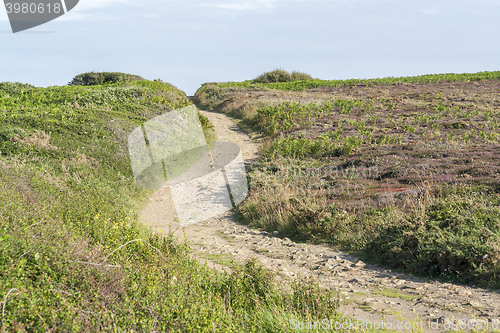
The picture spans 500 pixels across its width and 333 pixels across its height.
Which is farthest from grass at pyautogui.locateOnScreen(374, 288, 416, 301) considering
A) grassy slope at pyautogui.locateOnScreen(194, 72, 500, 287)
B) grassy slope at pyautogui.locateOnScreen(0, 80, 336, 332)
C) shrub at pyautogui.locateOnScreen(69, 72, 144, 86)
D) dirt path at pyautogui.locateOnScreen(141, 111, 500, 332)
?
shrub at pyautogui.locateOnScreen(69, 72, 144, 86)

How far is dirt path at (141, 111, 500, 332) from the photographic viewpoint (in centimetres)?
420

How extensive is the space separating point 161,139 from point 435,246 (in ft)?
40.3

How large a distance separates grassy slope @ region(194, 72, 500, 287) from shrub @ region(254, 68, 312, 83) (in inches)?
1518

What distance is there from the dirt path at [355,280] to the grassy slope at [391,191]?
515 millimetres

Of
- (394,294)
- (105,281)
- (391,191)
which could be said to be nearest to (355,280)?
(394,294)

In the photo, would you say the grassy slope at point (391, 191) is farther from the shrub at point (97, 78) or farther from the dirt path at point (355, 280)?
the shrub at point (97, 78)

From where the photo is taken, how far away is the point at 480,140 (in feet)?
54.6

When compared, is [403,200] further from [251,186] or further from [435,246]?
[251,186]

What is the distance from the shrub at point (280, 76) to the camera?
5952 cm

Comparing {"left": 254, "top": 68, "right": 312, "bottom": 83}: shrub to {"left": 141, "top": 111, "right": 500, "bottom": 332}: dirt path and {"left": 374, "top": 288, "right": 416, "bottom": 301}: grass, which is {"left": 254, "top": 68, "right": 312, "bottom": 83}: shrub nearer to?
{"left": 141, "top": 111, "right": 500, "bottom": 332}: dirt path

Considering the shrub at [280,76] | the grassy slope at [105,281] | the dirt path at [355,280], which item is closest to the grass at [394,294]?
the dirt path at [355,280]

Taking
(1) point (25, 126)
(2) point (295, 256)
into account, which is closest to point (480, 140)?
(2) point (295, 256)

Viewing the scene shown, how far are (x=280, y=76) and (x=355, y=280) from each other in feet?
187

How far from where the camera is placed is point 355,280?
570 centimetres
